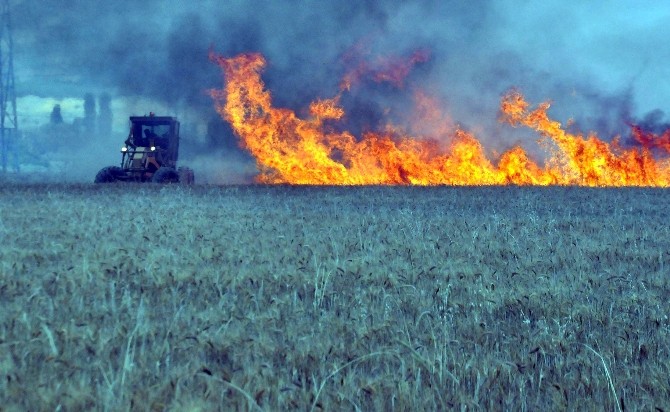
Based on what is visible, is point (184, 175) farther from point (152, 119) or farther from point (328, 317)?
point (328, 317)

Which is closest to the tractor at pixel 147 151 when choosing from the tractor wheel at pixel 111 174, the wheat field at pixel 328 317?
the tractor wheel at pixel 111 174

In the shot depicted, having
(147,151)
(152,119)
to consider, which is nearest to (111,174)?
(147,151)

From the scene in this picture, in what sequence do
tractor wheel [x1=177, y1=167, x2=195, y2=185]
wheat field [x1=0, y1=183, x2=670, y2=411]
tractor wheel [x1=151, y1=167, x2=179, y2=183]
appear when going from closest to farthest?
wheat field [x1=0, y1=183, x2=670, y2=411] → tractor wheel [x1=151, y1=167, x2=179, y2=183] → tractor wheel [x1=177, y1=167, x2=195, y2=185]

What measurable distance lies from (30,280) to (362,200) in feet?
47.4

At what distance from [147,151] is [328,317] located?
27023 millimetres

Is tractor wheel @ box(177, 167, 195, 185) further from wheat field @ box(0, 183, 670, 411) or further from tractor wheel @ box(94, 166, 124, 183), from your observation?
wheat field @ box(0, 183, 670, 411)

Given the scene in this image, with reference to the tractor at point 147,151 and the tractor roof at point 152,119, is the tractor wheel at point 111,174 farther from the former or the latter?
the tractor roof at point 152,119

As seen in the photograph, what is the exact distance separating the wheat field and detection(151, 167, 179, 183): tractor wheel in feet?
55.4

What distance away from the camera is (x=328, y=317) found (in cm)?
543

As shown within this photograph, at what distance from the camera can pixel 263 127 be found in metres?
34.3

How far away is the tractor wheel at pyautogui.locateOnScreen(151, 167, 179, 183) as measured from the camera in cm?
2952

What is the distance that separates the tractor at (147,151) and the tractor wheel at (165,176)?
0.18 meters

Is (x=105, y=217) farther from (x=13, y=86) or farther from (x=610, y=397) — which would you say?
(x=13, y=86)

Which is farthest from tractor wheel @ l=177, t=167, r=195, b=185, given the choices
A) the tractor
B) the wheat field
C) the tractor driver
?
the wheat field
